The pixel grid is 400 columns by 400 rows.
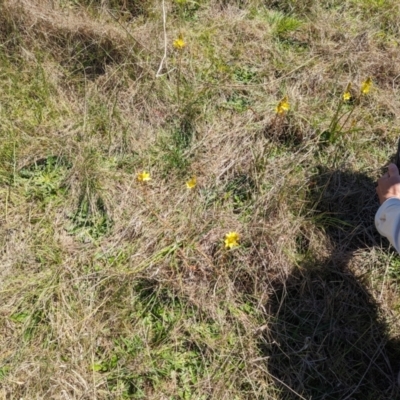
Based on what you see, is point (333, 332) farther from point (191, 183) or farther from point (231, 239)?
point (191, 183)

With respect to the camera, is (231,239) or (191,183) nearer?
(231,239)

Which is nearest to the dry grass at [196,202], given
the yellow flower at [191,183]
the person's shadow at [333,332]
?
the person's shadow at [333,332]

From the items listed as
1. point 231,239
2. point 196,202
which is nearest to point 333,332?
point 231,239

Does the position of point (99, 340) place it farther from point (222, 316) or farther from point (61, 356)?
point (222, 316)

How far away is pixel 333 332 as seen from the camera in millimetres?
1754

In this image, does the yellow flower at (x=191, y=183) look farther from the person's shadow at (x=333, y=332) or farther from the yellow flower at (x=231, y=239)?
the person's shadow at (x=333, y=332)

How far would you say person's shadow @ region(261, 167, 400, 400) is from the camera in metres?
1.67

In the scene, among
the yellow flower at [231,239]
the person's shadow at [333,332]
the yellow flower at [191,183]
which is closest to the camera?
the person's shadow at [333,332]

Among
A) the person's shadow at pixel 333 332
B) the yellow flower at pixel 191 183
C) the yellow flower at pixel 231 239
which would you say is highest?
the yellow flower at pixel 191 183

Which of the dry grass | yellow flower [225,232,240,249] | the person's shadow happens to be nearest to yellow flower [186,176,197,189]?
the dry grass

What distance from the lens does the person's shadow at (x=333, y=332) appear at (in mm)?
1665

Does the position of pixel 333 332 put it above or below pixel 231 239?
below

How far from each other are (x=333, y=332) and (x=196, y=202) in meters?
0.82

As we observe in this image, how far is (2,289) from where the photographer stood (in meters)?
1.82
